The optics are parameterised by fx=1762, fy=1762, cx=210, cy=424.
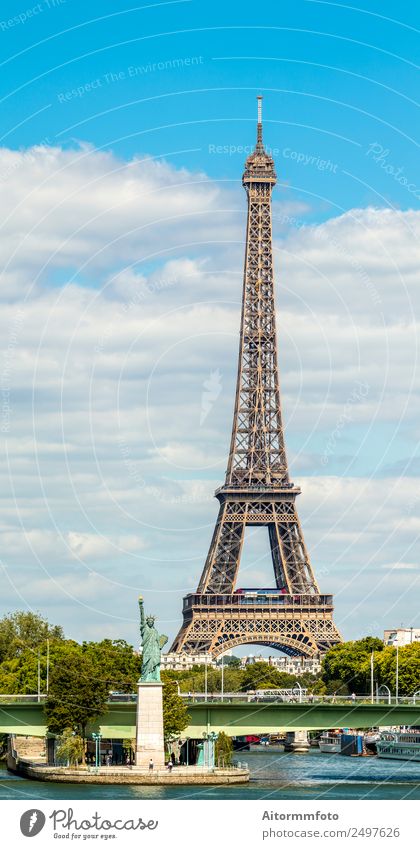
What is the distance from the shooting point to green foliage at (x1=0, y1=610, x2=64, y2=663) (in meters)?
136

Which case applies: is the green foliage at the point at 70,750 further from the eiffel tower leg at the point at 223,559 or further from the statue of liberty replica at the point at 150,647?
the eiffel tower leg at the point at 223,559

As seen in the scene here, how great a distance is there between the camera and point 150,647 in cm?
7756

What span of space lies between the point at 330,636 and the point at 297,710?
60.7 m

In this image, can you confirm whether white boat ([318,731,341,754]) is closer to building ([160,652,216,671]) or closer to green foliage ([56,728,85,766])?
building ([160,652,216,671])

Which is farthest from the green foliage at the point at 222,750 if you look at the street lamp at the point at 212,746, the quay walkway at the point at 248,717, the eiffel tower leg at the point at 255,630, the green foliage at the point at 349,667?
the eiffel tower leg at the point at 255,630

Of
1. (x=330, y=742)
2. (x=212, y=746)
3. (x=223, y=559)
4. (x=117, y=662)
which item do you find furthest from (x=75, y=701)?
(x=223, y=559)

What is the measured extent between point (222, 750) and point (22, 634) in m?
55.9

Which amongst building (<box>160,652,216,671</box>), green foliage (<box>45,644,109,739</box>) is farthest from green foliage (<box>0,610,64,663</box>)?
green foliage (<box>45,644,109,739</box>)

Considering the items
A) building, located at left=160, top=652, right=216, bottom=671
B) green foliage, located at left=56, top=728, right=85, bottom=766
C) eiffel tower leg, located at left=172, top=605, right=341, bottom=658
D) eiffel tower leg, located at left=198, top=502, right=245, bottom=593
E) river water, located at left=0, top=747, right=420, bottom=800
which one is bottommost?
river water, located at left=0, top=747, right=420, bottom=800

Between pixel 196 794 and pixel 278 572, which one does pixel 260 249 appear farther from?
pixel 196 794

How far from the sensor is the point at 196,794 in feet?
232

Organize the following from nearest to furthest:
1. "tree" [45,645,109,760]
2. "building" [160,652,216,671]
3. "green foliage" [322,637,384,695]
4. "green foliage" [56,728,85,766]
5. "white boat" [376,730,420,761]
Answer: "green foliage" [56,728,85,766]
"tree" [45,645,109,760]
"white boat" [376,730,420,761]
"green foliage" [322,637,384,695]
"building" [160,652,216,671]

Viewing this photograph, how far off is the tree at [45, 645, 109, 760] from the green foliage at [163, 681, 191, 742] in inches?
137
